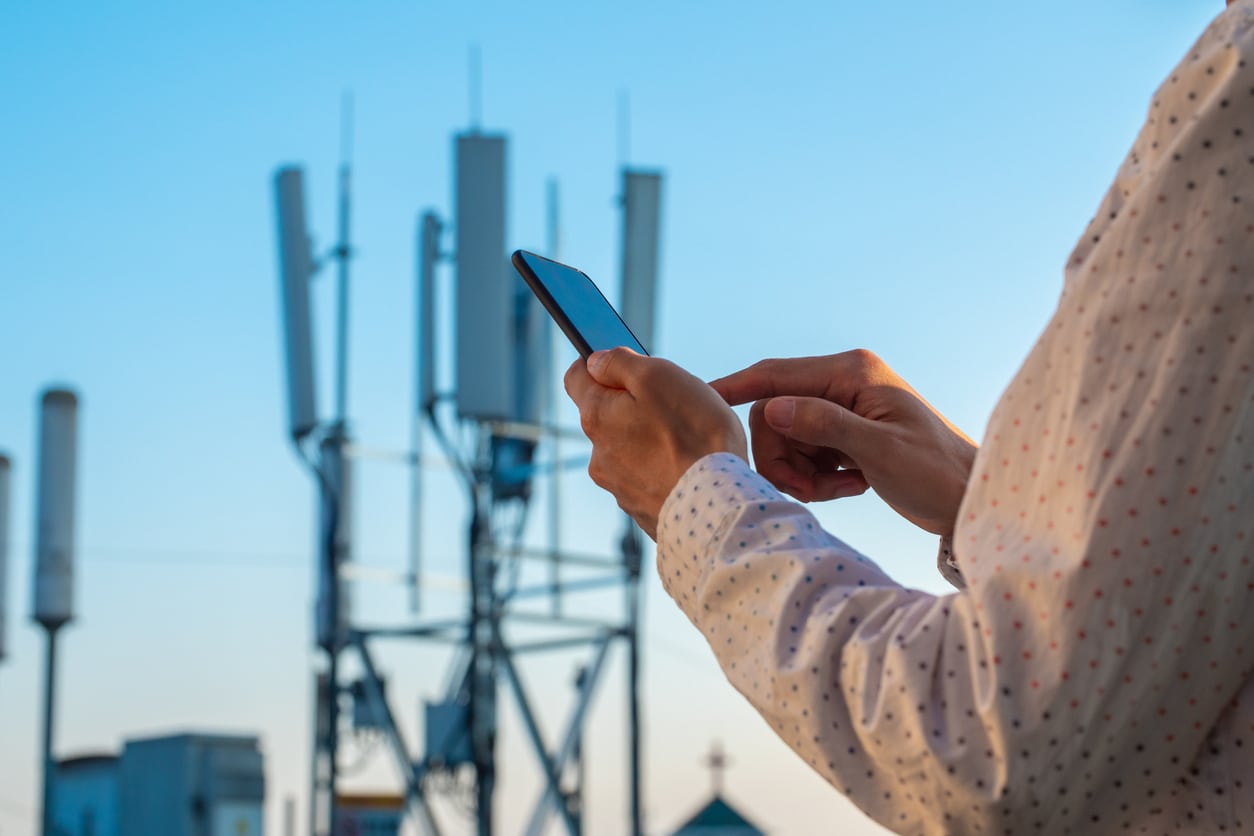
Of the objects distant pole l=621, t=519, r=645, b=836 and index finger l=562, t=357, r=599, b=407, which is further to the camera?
distant pole l=621, t=519, r=645, b=836

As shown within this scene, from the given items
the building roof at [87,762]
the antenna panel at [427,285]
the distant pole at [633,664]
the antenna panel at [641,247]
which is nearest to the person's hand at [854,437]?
the building roof at [87,762]

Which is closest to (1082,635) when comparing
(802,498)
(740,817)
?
(802,498)

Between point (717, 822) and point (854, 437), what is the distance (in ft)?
110

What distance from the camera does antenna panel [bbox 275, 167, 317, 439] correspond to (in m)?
11.7

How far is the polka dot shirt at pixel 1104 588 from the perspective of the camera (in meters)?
0.97

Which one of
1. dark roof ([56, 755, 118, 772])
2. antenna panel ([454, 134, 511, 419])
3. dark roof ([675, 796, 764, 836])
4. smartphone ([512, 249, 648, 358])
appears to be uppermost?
antenna panel ([454, 134, 511, 419])

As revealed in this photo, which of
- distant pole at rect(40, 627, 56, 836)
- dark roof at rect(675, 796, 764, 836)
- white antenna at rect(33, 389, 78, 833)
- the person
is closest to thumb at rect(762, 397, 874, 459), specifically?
the person

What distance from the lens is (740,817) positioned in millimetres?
34219

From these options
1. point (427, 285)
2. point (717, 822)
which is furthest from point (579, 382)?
point (717, 822)

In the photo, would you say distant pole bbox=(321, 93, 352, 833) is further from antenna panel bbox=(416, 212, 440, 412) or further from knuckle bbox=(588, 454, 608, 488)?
knuckle bbox=(588, 454, 608, 488)

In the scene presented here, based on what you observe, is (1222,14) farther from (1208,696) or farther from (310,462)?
(310,462)

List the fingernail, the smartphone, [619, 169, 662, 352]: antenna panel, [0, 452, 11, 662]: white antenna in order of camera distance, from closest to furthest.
→ the smartphone
the fingernail
[0, 452, 11, 662]: white antenna
[619, 169, 662, 352]: antenna panel

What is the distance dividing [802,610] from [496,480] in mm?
10544

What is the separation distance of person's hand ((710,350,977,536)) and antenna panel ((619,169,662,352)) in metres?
8.82
